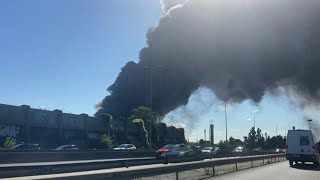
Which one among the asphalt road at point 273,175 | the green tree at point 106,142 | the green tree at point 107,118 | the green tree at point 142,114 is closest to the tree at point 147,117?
the green tree at point 142,114

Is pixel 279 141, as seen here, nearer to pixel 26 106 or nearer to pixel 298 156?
pixel 26 106

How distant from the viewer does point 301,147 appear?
106 ft

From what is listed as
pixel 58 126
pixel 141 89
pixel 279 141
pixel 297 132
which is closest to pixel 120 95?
pixel 141 89

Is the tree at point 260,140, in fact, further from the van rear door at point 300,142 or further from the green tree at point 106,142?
the van rear door at point 300,142

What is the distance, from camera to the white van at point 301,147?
1254 inches

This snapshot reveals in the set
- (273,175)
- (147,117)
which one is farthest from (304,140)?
(147,117)

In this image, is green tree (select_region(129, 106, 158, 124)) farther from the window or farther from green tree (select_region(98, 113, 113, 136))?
the window

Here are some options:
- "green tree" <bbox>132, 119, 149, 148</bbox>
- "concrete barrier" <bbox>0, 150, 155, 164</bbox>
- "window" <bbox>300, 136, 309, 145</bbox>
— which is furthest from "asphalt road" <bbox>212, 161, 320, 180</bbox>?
"green tree" <bbox>132, 119, 149, 148</bbox>

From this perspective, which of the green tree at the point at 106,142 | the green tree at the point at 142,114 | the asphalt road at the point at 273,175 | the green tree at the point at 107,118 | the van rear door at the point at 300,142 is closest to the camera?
the asphalt road at the point at 273,175

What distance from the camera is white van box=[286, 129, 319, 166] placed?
31.9 m

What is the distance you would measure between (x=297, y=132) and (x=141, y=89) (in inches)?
2062

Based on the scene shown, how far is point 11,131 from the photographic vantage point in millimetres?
59125

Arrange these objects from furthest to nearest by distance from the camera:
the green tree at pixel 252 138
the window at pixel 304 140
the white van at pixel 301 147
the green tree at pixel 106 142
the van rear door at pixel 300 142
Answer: the green tree at pixel 252 138 < the green tree at pixel 106 142 < the window at pixel 304 140 < the van rear door at pixel 300 142 < the white van at pixel 301 147

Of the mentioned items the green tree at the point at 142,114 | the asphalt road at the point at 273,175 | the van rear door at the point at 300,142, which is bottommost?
the asphalt road at the point at 273,175
